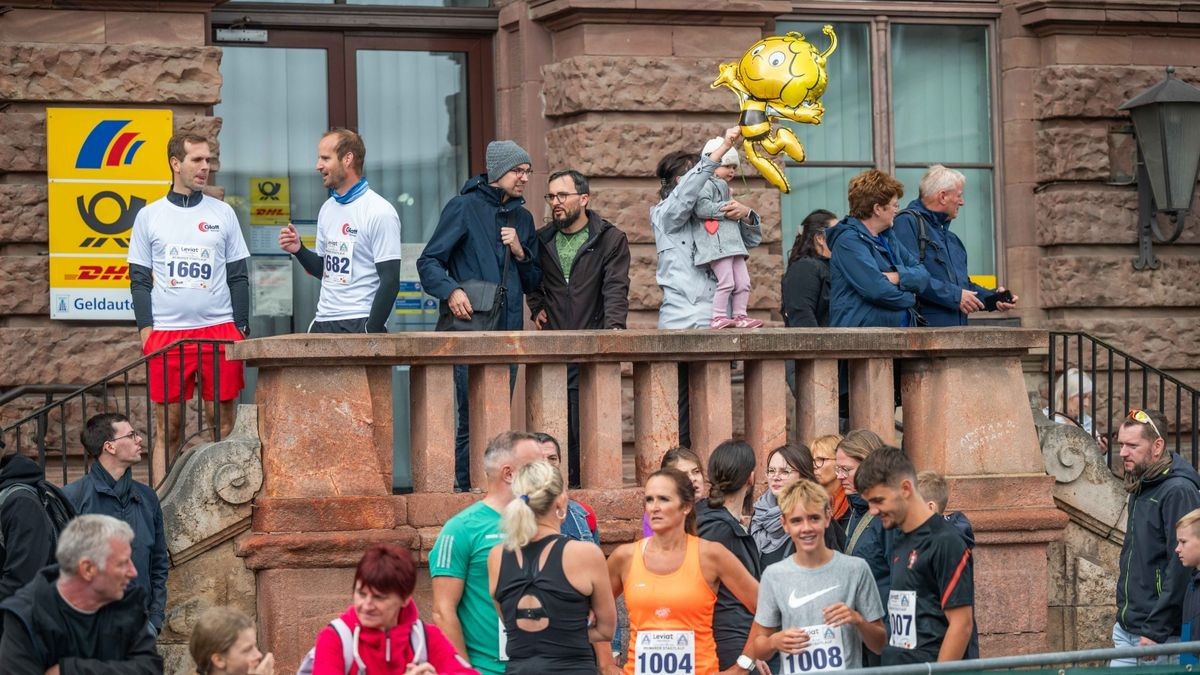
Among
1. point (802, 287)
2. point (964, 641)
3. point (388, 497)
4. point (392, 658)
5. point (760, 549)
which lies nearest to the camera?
point (392, 658)

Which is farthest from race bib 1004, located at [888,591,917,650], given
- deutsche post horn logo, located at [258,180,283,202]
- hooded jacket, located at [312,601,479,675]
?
deutsche post horn logo, located at [258,180,283,202]

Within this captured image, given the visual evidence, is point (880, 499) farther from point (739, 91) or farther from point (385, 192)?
point (385, 192)

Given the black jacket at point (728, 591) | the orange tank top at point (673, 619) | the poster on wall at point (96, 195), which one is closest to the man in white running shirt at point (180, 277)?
the poster on wall at point (96, 195)

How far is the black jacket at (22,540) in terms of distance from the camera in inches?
308

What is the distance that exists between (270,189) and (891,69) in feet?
14.6

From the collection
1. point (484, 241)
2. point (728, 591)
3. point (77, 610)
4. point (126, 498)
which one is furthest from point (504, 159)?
point (77, 610)

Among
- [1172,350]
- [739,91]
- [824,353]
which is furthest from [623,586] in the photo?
[1172,350]

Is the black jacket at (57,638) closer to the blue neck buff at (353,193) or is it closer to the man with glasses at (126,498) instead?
the man with glasses at (126,498)

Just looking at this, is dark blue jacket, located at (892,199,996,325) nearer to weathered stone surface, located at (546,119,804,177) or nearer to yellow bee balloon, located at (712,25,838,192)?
yellow bee balloon, located at (712,25,838,192)

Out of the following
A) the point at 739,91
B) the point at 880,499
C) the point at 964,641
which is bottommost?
the point at 964,641

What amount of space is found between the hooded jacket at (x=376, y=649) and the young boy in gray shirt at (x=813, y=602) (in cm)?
150

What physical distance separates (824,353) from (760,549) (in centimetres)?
156

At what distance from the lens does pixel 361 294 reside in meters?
9.89

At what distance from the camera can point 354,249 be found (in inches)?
387
